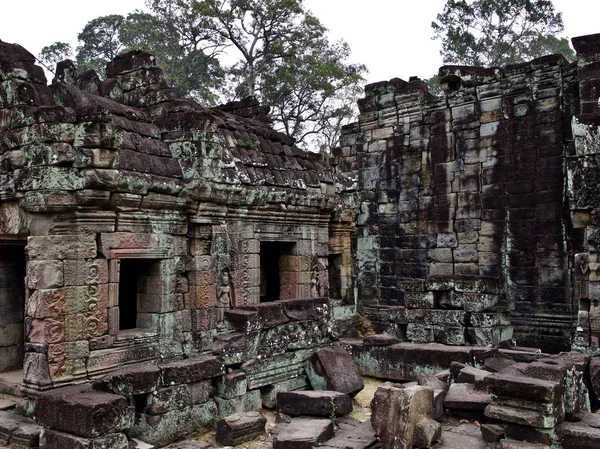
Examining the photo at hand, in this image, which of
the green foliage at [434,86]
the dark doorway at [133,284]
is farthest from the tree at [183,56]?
the dark doorway at [133,284]

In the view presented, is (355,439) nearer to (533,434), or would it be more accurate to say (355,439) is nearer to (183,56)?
(533,434)

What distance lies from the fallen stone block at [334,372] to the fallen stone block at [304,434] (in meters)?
1.09

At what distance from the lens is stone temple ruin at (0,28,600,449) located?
5648 millimetres

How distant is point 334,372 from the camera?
23.3ft

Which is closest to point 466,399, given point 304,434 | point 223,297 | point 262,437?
point 304,434

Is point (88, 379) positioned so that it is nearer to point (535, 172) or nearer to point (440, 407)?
point (440, 407)

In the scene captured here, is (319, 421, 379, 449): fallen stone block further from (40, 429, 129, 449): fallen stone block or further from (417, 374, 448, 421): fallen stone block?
(40, 429, 129, 449): fallen stone block

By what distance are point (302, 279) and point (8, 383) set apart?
4.93 m

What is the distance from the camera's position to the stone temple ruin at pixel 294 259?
5.65 metres

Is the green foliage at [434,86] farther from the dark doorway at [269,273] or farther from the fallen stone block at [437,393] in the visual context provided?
the fallen stone block at [437,393]

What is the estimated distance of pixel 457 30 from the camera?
90.6 ft

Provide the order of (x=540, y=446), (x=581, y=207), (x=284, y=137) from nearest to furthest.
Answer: (x=540, y=446), (x=581, y=207), (x=284, y=137)

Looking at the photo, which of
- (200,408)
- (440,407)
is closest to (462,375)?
(440,407)

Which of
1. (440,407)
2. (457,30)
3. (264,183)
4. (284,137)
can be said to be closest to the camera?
(440,407)
